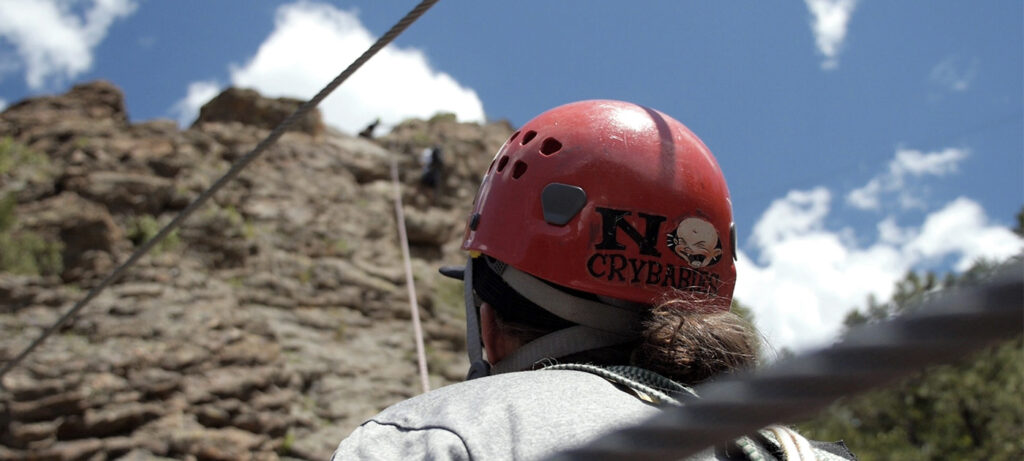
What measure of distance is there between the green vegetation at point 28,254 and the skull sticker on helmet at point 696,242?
27.3 feet

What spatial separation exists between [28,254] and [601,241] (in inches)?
334

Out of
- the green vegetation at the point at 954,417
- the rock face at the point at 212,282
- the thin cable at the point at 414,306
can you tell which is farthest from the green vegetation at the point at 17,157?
the green vegetation at the point at 954,417

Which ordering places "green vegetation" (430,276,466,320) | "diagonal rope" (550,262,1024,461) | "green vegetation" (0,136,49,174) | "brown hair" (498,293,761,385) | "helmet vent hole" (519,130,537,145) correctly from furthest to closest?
"green vegetation" (430,276,466,320) < "green vegetation" (0,136,49,174) < "helmet vent hole" (519,130,537,145) < "brown hair" (498,293,761,385) < "diagonal rope" (550,262,1024,461)

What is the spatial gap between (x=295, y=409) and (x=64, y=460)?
2.22m

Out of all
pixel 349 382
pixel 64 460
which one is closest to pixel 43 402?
pixel 64 460

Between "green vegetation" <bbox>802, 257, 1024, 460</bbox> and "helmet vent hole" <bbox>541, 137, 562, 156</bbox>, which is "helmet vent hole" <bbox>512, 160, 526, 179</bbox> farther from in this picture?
"green vegetation" <bbox>802, 257, 1024, 460</bbox>

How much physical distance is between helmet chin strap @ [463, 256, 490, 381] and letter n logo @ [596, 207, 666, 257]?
394mm

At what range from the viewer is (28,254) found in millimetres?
8570

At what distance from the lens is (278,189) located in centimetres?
1141

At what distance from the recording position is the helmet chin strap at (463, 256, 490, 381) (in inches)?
79.1

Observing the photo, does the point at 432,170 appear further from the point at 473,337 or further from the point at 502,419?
the point at 502,419

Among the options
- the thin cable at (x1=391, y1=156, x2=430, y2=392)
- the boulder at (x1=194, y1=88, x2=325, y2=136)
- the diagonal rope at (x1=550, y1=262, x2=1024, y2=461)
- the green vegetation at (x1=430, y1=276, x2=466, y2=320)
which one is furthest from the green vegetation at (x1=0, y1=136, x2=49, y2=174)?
the diagonal rope at (x1=550, y1=262, x2=1024, y2=461)

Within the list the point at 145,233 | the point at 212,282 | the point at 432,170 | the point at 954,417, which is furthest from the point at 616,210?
the point at 954,417

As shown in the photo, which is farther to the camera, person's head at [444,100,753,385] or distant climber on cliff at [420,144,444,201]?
distant climber on cliff at [420,144,444,201]
